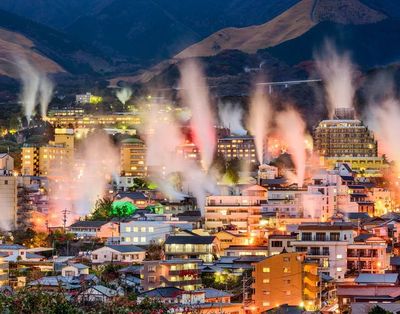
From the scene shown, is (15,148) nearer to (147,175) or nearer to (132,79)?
(147,175)

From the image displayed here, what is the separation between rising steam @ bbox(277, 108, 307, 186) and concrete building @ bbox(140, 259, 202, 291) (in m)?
17.3

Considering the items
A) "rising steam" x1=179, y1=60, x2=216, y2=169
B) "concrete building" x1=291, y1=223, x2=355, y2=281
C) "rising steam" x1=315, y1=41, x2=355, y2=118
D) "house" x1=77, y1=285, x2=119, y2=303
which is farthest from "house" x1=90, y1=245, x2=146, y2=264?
"rising steam" x1=315, y1=41, x2=355, y2=118

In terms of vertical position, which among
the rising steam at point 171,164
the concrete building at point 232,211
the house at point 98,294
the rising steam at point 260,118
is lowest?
the house at point 98,294

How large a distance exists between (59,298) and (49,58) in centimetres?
10233

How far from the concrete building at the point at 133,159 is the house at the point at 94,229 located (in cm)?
1280

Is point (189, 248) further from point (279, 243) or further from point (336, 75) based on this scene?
point (336, 75)

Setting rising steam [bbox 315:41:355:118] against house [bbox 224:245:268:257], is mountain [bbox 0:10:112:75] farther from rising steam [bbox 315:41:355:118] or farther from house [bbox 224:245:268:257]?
house [bbox 224:245:268:257]

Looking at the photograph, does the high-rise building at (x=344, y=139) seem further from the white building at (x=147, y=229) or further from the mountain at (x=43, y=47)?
the mountain at (x=43, y=47)

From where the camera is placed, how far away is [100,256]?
36.9m

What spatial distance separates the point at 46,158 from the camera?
56.2 m

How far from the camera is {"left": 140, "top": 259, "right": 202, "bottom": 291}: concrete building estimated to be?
3097 centimetres

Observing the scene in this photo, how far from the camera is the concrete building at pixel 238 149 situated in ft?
198

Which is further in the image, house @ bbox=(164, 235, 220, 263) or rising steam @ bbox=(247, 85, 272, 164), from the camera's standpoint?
rising steam @ bbox=(247, 85, 272, 164)

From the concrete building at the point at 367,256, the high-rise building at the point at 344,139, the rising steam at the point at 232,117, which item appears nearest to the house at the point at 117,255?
the concrete building at the point at 367,256
